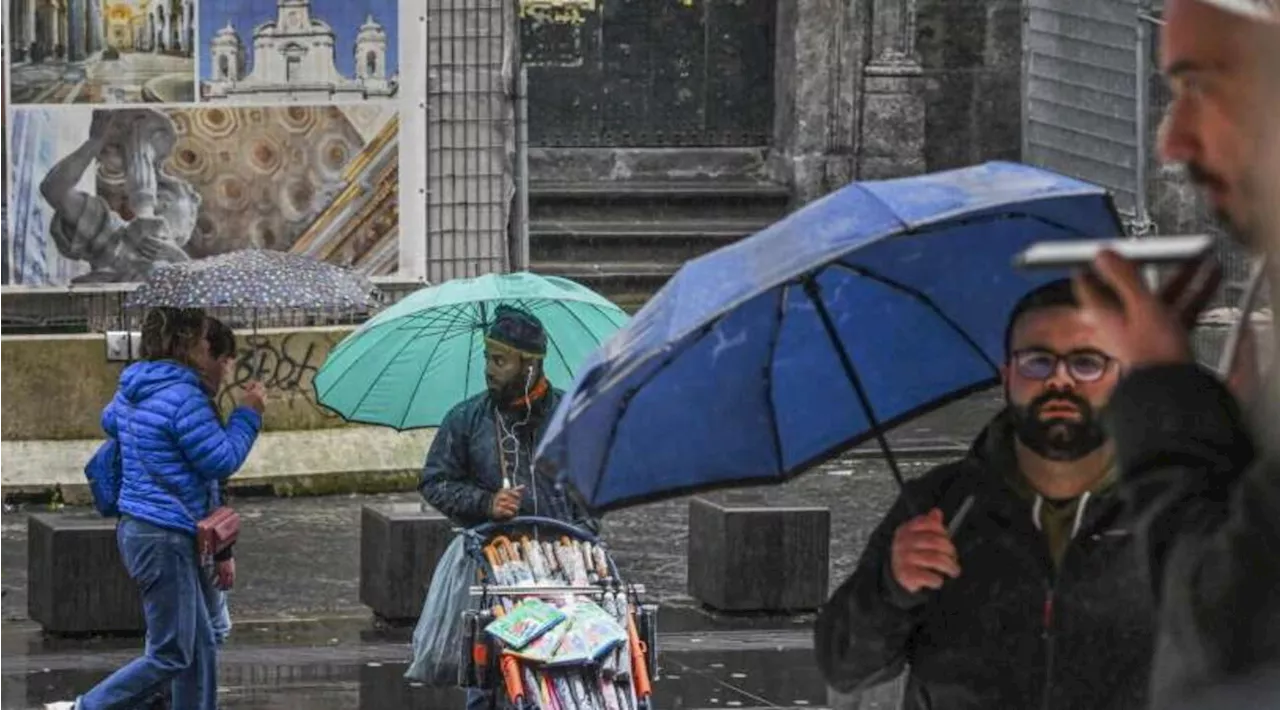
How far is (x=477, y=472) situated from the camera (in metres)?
9.29

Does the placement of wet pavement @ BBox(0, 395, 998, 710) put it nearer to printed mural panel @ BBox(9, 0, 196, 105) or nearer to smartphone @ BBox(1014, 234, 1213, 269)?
printed mural panel @ BBox(9, 0, 196, 105)

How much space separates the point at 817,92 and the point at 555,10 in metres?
2.21

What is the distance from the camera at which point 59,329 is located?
56.0ft

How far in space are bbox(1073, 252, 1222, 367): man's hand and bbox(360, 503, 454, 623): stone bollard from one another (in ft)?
33.9

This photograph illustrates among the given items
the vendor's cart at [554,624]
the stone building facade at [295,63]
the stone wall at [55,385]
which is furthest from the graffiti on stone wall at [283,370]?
the vendor's cart at [554,624]

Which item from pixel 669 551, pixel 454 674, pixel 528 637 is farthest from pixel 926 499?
pixel 669 551

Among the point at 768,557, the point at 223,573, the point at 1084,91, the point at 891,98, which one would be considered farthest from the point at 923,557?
the point at 891,98

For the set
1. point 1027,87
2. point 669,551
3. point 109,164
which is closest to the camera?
point 669,551

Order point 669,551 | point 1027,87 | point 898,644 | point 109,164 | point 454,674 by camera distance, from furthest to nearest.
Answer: point 1027,87
point 109,164
point 669,551
point 454,674
point 898,644

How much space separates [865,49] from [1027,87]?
1.35 meters

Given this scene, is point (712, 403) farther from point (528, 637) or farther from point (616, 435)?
point (528, 637)

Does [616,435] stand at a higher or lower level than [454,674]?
A: higher

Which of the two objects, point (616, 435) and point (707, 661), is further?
point (707, 661)

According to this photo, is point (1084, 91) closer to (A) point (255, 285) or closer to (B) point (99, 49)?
(B) point (99, 49)
